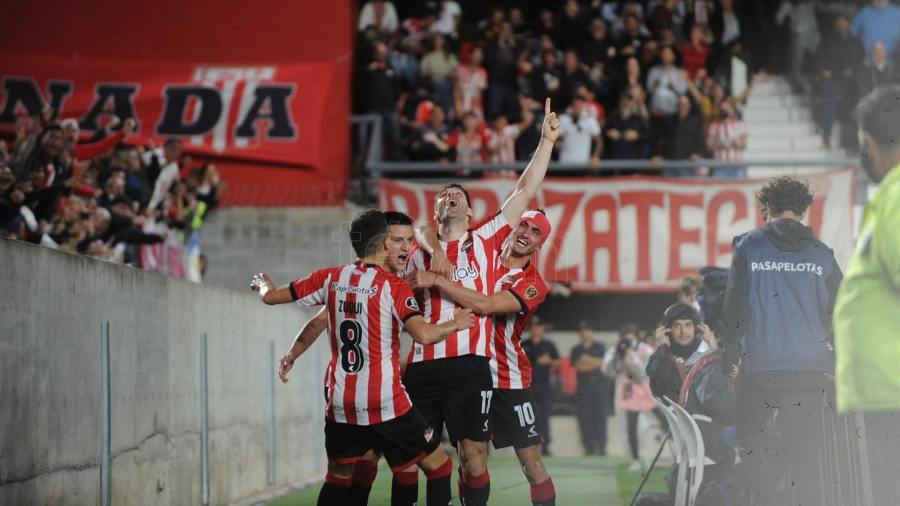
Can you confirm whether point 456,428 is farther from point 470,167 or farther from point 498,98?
point 498,98

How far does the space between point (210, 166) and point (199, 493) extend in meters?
7.05

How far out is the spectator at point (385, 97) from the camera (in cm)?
1820

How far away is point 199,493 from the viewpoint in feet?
30.9

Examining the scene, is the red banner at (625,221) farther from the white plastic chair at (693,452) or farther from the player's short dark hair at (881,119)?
the player's short dark hair at (881,119)

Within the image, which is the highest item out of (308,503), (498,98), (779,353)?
(498,98)

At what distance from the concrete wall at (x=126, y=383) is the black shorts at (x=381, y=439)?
1396 millimetres

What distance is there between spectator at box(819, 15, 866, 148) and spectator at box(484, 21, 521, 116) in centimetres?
449

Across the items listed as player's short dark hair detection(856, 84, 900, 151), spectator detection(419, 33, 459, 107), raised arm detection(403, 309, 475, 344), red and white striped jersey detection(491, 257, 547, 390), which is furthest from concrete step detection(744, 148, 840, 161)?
player's short dark hair detection(856, 84, 900, 151)

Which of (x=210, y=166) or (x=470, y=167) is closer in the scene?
(x=210, y=166)

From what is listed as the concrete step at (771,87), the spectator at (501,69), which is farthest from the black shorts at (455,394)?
the concrete step at (771,87)

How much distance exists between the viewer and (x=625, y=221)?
663 inches

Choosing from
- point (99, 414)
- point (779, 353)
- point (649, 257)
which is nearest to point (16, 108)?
point (649, 257)

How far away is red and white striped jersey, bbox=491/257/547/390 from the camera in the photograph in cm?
784

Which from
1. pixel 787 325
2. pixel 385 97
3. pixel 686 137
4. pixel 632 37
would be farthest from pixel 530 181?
pixel 632 37
